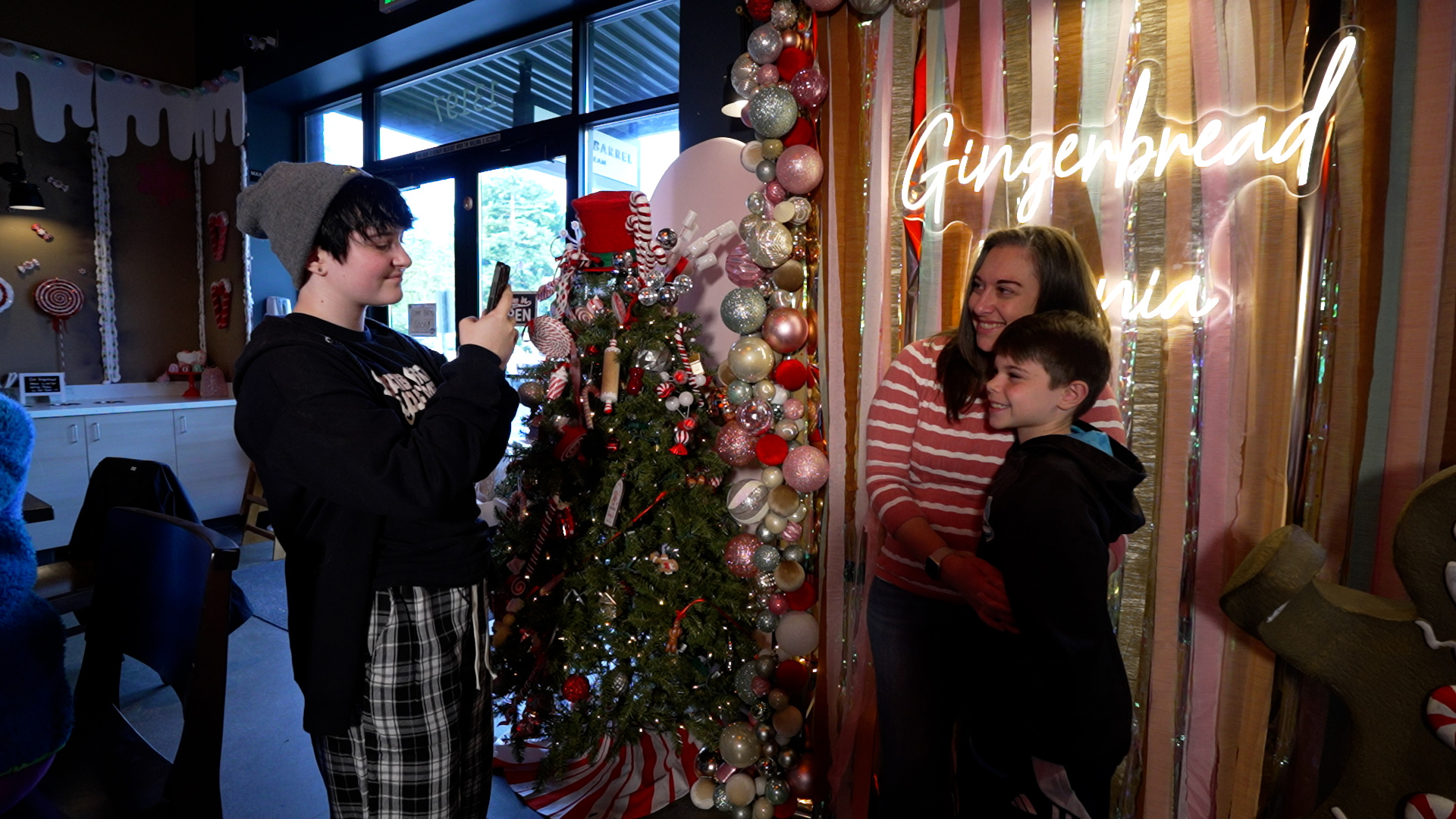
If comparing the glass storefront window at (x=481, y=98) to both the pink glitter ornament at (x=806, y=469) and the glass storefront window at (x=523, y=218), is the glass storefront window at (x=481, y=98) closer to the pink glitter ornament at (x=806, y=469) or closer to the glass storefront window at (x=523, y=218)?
the glass storefront window at (x=523, y=218)

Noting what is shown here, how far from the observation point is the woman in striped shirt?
1.31 m

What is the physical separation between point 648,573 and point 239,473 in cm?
431

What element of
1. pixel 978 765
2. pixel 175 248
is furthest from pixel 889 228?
pixel 175 248

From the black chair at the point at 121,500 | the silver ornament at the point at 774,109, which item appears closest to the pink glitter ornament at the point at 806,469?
the silver ornament at the point at 774,109

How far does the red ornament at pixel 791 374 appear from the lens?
6.91 feet

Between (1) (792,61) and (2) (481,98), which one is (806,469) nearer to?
(1) (792,61)

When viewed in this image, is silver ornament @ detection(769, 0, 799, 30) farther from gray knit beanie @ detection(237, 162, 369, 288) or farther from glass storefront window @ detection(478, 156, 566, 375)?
glass storefront window @ detection(478, 156, 566, 375)

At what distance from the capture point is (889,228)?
205 centimetres

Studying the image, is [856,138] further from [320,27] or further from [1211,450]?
[320,27]

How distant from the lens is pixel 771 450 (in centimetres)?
207

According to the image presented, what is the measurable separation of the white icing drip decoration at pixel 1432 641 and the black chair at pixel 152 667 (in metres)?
1.76

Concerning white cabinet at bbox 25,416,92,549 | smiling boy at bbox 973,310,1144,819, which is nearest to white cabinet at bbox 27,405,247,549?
white cabinet at bbox 25,416,92,549

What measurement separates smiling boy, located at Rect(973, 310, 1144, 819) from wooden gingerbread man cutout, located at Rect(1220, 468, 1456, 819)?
0.69ft

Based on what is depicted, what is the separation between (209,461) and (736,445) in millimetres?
4475
